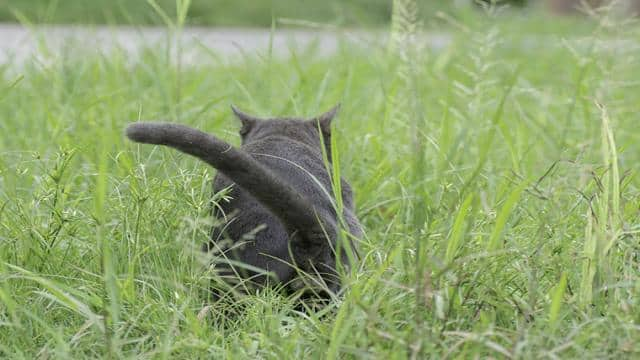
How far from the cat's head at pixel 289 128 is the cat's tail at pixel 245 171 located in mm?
542

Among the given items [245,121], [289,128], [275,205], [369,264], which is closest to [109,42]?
[245,121]

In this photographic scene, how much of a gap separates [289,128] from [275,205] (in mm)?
777

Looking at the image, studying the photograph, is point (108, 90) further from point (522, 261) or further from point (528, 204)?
point (522, 261)

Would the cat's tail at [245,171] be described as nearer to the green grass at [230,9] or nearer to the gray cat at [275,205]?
the gray cat at [275,205]

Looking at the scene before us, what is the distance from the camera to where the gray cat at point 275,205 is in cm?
218

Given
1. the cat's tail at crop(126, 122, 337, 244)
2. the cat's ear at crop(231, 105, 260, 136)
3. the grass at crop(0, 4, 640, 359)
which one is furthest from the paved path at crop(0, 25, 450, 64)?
the cat's tail at crop(126, 122, 337, 244)

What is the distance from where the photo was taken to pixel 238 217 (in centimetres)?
271

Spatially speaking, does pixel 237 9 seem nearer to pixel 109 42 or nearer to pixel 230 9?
pixel 230 9

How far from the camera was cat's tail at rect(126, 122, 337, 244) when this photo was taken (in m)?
2.07

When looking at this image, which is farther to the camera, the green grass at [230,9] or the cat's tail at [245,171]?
the green grass at [230,9]

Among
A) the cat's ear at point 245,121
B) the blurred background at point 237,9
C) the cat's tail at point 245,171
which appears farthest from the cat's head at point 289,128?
the blurred background at point 237,9

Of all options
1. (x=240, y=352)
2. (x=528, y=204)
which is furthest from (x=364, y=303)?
(x=528, y=204)

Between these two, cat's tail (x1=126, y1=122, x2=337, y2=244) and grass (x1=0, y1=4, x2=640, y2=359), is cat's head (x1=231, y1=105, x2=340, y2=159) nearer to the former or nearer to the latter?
grass (x1=0, y1=4, x2=640, y2=359)

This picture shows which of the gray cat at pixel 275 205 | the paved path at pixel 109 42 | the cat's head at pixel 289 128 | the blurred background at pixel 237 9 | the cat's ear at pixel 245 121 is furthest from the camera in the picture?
the blurred background at pixel 237 9
